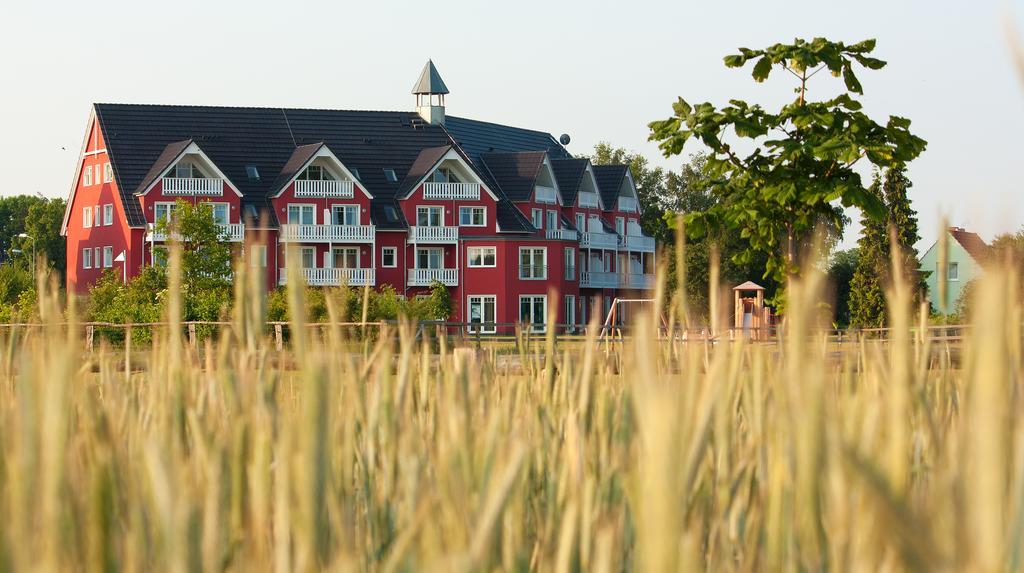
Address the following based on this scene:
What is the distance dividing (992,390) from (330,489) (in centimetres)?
87

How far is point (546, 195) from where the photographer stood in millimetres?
53844

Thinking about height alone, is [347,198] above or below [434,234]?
above

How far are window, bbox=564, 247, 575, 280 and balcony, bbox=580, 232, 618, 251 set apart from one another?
87.7 inches

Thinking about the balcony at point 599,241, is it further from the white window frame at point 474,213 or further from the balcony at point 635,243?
the white window frame at point 474,213

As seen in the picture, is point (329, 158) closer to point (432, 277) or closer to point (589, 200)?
point (432, 277)

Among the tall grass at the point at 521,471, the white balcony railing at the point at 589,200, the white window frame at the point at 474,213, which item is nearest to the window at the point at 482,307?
the white window frame at the point at 474,213

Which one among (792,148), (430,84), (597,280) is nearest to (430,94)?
(430,84)

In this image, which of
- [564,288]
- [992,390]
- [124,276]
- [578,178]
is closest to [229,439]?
[992,390]

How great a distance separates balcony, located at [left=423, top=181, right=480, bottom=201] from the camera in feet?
163

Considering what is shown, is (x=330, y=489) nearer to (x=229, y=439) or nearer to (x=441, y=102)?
(x=229, y=439)

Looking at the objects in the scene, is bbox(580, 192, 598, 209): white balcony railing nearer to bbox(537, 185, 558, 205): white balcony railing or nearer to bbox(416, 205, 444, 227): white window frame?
bbox(537, 185, 558, 205): white balcony railing

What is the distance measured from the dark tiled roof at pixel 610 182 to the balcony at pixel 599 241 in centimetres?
198

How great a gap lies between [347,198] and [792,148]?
116 ft

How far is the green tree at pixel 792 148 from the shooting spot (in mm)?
14031
